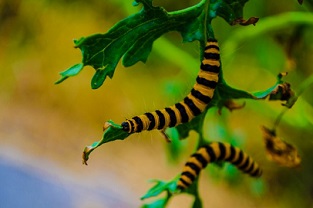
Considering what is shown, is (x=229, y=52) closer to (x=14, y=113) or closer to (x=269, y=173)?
(x=269, y=173)

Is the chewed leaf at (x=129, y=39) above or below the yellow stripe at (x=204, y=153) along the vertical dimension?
above

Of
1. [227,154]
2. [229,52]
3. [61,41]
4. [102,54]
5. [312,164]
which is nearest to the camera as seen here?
[102,54]

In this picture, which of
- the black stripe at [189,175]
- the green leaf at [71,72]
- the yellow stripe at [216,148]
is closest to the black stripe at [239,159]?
the yellow stripe at [216,148]

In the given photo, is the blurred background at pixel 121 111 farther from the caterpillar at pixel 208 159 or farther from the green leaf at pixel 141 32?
the green leaf at pixel 141 32

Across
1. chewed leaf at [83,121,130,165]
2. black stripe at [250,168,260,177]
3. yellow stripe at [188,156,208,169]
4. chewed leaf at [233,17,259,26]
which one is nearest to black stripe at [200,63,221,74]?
chewed leaf at [233,17,259,26]

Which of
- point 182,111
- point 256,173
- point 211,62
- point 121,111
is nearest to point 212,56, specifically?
point 211,62

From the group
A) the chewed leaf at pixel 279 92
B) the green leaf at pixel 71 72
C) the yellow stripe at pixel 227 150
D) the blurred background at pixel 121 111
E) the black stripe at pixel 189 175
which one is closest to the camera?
the green leaf at pixel 71 72

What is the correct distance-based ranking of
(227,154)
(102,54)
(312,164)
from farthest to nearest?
1. (312,164)
2. (227,154)
3. (102,54)

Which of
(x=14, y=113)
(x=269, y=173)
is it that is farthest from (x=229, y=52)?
(x=14, y=113)
